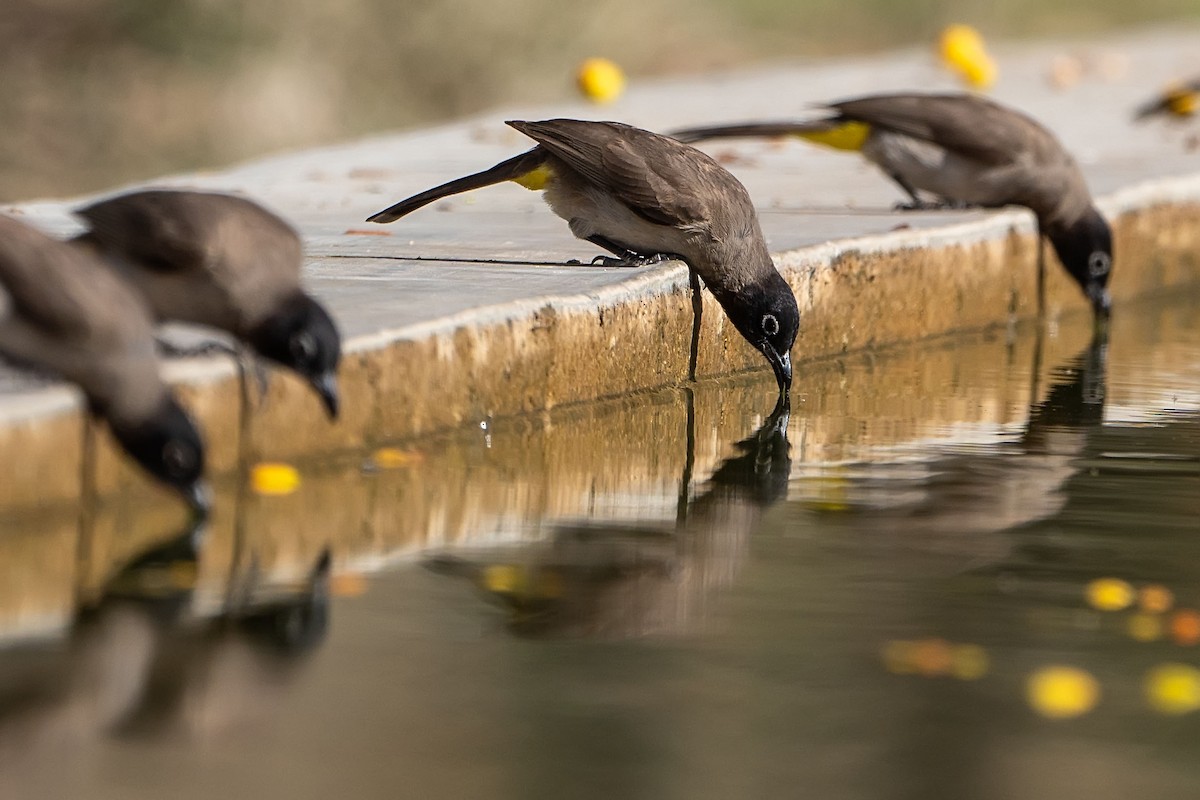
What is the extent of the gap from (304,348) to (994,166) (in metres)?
4.47

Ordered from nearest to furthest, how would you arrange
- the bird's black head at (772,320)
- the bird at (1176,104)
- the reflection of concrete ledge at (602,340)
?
A: the reflection of concrete ledge at (602,340), the bird's black head at (772,320), the bird at (1176,104)

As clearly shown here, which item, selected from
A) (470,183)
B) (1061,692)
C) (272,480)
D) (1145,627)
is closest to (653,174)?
(470,183)

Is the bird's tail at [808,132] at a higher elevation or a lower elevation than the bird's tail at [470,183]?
higher

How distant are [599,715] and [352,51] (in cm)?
1189

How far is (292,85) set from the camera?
14.8 m

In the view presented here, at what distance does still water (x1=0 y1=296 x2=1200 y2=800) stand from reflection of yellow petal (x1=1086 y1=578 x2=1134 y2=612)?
0.01 meters

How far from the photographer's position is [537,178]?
7.57m

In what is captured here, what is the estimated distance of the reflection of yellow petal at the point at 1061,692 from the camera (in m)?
4.11

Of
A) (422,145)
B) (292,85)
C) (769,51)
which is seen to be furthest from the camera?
(769,51)

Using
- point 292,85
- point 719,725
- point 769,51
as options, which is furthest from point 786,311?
point 769,51

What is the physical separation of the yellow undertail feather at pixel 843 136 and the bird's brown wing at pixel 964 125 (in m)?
0.17

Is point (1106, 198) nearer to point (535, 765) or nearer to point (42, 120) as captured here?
point (535, 765)

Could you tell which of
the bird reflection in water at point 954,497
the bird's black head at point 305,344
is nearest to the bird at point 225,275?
the bird's black head at point 305,344

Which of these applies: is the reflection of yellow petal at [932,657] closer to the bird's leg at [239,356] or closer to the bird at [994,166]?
the bird's leg at [239,356]
